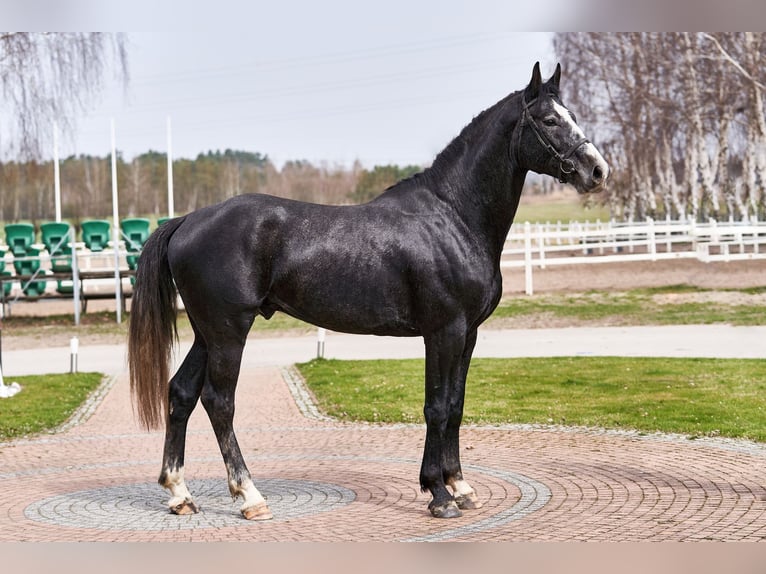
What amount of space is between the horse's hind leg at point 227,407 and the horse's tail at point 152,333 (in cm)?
33

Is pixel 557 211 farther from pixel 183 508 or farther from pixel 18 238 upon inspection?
pixel 183 508

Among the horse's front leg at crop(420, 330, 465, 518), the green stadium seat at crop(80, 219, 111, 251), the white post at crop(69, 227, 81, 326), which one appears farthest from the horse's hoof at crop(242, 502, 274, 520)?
the green stadium seat at crop(80, 219, 111, 251)

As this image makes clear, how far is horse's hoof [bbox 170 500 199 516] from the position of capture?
233 inches

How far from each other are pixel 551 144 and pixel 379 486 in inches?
105

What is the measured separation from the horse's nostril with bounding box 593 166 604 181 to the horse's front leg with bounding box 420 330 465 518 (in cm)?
122

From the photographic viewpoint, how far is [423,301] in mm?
5695

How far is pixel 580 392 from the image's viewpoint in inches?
423

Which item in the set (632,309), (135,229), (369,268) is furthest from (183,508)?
(135,229)

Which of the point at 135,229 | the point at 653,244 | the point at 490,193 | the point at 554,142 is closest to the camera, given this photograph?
the point at 554,142

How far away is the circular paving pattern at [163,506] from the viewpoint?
226 inches

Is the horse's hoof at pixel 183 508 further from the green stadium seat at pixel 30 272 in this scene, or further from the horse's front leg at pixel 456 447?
the green stadium seat at pixel 30 272

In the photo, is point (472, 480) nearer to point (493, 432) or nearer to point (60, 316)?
point (493, 432)

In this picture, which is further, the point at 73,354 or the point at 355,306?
the point at 73,354

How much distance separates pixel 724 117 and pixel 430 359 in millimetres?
29040
